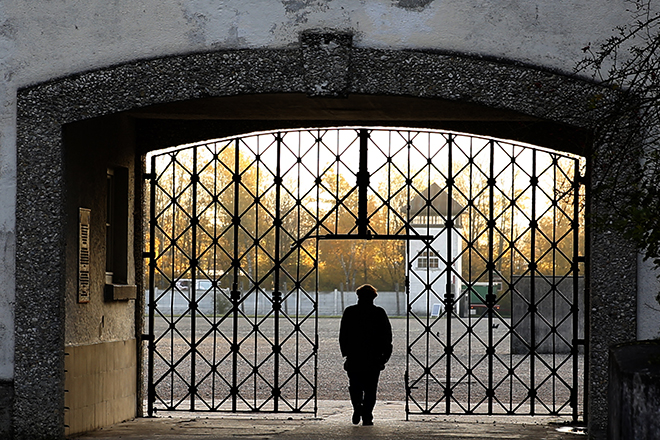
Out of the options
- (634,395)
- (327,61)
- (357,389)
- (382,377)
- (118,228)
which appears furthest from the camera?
(382,377)

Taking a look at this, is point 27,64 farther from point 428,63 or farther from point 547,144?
point 547,144

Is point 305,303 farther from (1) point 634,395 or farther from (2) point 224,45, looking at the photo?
(1) point 634,395

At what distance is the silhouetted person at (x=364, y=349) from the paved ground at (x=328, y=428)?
29 cm

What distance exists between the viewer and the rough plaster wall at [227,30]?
277 inches

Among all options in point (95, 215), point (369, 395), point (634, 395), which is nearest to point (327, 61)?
point (95, 215)

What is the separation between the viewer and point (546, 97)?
7004 mm

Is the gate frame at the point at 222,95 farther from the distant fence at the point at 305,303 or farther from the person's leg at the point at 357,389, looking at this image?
the distant fence at the point at 305,303

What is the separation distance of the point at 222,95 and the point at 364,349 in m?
3.69

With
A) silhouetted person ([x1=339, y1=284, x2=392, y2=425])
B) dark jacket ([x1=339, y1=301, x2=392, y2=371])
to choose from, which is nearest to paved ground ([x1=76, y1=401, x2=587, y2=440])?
silhouetted person ([x1=339, y1=284, x2=392, y2=425])

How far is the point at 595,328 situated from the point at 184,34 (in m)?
3.72

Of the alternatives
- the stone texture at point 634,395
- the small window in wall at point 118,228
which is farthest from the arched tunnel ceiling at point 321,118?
the stone texture at point 634,395

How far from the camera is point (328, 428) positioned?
30.1ft

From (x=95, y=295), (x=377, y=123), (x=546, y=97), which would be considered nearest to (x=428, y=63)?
(x=546, y=97)

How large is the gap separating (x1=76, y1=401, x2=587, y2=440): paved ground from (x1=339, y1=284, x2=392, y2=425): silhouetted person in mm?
288
